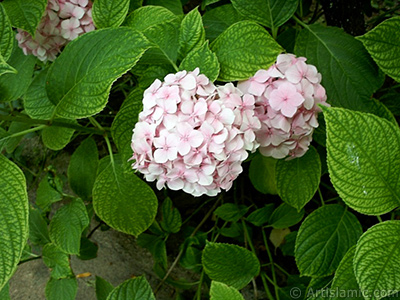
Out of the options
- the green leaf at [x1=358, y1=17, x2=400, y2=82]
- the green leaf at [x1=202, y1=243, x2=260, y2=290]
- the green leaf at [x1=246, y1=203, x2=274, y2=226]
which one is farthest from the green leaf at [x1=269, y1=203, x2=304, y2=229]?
the green leaf at [x1=358, y1=17, x2=400, y2=82]

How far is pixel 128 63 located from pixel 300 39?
0.41 meters

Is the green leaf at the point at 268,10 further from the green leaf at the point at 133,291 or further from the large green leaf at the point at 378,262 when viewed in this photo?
the green leaf at the point at 133,291

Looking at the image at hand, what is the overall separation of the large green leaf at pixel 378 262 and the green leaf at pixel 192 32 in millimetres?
453

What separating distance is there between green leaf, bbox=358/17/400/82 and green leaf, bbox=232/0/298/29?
0.18 meters

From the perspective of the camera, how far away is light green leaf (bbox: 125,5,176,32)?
0.93 m

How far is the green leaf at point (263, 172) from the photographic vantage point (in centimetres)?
118

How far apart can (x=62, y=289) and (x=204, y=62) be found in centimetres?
70

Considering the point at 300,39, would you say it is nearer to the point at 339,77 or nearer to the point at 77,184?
the point at 339,77

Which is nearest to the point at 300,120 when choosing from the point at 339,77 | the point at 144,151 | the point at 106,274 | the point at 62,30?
the point at 339,77

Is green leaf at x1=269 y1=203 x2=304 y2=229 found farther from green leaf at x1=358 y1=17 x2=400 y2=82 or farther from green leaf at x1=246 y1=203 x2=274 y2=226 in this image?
green leaf at x1=358 y1=17 x2=400 y2=82

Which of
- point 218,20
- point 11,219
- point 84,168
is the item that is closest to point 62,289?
point 84,168

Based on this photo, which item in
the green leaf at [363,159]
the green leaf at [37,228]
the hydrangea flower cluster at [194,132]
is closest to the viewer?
the green leaf at [363,159]

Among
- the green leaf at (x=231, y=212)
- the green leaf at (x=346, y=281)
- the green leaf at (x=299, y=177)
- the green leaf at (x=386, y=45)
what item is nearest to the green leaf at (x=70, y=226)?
the green leaf at (x=231, y=212)

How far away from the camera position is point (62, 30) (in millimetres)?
1051
